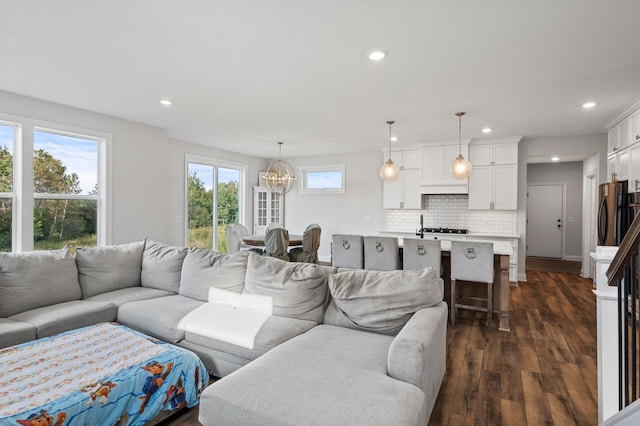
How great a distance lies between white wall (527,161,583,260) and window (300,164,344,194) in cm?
514

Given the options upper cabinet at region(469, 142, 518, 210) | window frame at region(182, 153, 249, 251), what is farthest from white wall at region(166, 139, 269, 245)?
upper cabinet at region(469, 142, 518, 210)

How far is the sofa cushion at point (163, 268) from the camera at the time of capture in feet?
11.7

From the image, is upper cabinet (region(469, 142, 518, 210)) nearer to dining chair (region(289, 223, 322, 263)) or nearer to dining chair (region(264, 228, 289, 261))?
dining chair (region(289, 223, 322, 263))

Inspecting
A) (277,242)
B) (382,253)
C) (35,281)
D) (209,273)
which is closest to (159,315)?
(209,273)

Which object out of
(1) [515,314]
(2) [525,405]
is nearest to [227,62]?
(2) [525,405]

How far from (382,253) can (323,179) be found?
159 inches

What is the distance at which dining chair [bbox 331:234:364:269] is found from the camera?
459 centimetres

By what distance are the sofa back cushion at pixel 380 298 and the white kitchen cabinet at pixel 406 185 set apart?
4405 mm

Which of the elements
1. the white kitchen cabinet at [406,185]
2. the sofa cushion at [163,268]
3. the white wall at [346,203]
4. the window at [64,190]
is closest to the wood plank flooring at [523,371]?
the sofa cushion at [163,268]

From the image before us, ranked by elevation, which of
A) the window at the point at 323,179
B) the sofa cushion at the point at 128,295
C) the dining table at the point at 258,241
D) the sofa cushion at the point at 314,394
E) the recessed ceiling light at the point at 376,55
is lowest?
the sofa cushion at the point at 314,394

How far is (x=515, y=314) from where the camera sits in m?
4.27

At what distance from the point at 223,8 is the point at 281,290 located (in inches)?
79.5

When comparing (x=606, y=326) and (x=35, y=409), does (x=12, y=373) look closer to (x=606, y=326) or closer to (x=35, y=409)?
(x=35, y=409)

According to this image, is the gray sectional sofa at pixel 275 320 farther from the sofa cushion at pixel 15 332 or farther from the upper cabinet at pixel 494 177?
the upper cabinet at pixel 494 177
